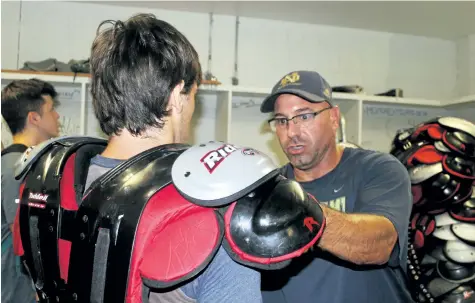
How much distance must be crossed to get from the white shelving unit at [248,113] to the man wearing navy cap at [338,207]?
1.18 metres

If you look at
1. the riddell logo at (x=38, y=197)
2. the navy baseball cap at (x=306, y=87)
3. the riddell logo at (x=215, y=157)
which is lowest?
the riddell logo at (x=38, y=197)

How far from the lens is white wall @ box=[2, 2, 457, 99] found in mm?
2820

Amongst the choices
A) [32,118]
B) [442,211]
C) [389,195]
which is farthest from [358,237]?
[32,118]

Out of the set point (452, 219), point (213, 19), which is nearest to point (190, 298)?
point (452, 219)

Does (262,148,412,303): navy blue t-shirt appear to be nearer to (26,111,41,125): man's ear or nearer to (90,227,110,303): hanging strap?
(90,227,110,303): hanging strap

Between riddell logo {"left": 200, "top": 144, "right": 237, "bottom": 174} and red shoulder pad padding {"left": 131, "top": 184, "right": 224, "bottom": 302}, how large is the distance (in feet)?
0.20

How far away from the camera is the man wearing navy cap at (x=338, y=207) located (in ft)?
3.21

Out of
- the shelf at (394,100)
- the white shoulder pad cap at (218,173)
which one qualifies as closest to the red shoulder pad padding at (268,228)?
the white shoulder pad cap at (218,173)

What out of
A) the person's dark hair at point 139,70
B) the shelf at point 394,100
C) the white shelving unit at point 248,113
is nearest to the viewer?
the person's dark hair at point 139,70

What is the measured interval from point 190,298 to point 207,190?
0.57 feet

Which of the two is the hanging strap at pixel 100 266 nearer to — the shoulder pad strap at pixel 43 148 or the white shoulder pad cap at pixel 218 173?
the white shoulder pad cap at pixel 218 173

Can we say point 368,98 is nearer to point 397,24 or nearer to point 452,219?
point 397,24

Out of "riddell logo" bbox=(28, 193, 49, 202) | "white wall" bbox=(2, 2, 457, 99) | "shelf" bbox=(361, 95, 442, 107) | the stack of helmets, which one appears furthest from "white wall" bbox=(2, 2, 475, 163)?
"riddell logo" bbox=(28, 193, 49, 202)

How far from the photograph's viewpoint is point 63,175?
791 millimetres
